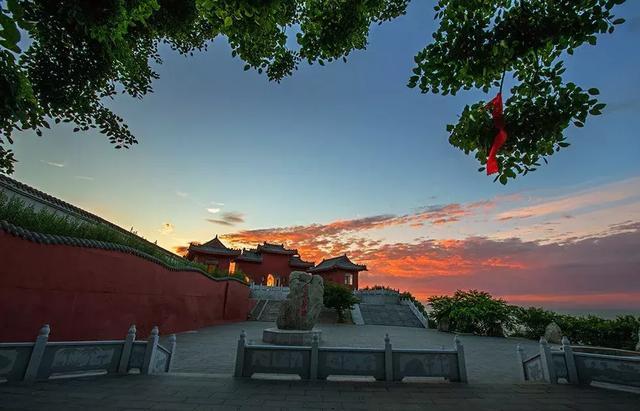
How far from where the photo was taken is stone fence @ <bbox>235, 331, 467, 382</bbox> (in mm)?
5645

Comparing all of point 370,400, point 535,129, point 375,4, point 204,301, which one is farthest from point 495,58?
point 204,301

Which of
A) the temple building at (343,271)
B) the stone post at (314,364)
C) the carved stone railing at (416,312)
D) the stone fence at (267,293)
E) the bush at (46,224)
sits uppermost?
the temple building at (343,271)

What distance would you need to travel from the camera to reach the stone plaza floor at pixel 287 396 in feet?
13.3

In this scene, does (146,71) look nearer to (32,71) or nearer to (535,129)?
(32,71)

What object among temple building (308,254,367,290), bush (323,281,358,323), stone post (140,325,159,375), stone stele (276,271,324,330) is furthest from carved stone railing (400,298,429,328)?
stone post (140,325,159,375)

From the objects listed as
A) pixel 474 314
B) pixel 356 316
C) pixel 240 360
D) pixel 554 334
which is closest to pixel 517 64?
pixel 240 360

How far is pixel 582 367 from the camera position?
574cm

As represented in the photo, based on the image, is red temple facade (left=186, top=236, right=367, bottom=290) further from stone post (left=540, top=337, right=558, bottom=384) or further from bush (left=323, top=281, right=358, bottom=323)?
stone post (left=540, top=337, right=558, bottom=384)

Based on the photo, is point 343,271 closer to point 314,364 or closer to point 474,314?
point 474,314

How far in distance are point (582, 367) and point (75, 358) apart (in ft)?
29.5

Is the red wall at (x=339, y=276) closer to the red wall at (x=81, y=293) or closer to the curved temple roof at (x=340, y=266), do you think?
the curved temple roof at (x=340, y=266)

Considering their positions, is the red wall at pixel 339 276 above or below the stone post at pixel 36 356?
above

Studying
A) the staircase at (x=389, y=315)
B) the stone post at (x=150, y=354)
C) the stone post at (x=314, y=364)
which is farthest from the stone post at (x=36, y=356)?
the staircase at (x=389, y=315)

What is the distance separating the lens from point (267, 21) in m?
4.31
